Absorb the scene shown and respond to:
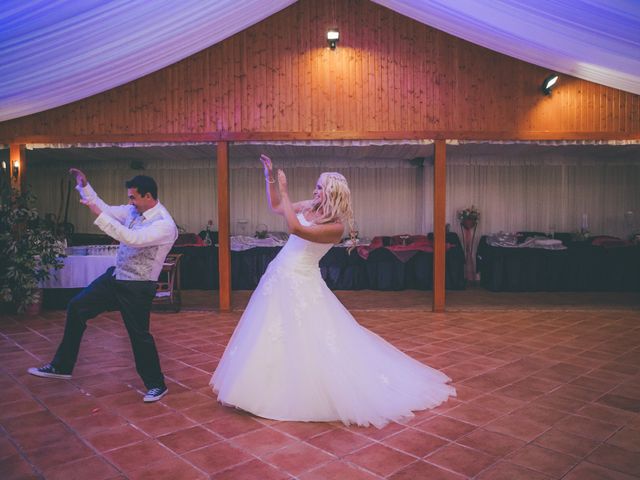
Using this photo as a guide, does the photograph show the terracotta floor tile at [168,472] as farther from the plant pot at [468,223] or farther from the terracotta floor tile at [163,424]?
the plant pot at [468,223]

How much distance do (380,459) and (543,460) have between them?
869 millimetres

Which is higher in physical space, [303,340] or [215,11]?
[215,11]

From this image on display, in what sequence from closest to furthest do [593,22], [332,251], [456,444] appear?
[456,444] < [593,22] < [332,251]

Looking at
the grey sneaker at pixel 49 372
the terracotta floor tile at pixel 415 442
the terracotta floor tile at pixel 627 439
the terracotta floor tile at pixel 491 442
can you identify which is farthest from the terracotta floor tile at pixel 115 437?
the terracotta floor tile at pixel 627 439

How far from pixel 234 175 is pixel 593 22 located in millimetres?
8351

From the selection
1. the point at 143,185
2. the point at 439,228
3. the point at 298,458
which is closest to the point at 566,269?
the point at 439,228

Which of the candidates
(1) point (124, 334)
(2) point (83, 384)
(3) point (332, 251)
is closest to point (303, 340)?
(2) point (83, 384)

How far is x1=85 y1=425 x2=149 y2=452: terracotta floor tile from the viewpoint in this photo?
2850 mm

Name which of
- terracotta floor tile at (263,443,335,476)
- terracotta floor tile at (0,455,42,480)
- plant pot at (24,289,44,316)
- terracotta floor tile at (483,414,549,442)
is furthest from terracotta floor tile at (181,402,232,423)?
plant pot at (24,289,44,316)

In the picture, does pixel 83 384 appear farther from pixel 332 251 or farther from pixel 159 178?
pixel 159 178

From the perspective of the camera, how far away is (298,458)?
8.82 ft

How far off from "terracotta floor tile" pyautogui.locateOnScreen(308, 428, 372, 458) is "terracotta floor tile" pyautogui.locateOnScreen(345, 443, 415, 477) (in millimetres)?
56

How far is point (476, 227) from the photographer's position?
1137cm

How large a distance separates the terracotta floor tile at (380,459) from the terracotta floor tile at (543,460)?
58 cm
